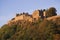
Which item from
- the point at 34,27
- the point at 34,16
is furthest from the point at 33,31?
the point at 34,16

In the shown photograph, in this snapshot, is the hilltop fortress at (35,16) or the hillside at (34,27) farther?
the hilltop fortress at (35,16)

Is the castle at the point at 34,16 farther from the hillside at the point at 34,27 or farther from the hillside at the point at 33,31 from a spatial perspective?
the hillside at the point at 33,31

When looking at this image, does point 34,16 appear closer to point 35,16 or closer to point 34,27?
point 35,16

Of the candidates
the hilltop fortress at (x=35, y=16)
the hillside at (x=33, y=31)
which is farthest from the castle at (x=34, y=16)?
the hillside at (x=33, y=31)

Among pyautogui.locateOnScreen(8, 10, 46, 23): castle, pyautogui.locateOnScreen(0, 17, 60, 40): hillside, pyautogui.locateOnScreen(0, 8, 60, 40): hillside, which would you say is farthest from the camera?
pyautogui.locateOnScreen(8, 10, 46, 23): castle

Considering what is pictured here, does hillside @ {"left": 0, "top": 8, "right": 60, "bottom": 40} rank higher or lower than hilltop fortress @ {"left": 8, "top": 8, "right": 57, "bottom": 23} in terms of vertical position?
lower

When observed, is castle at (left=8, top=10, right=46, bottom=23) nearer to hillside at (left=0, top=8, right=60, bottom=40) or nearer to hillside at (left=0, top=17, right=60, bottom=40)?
hillside at (left=0, top=8, right=60, bottom=40)

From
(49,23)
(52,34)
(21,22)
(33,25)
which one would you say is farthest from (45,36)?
(21,22)

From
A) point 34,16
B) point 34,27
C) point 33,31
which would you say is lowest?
point 33,31

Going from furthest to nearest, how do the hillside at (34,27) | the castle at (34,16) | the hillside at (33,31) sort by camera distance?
1. the castle at (34,16)
2. the hillside at (34,27)
3. the hillside at (33,31)

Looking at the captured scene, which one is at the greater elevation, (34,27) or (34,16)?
(34,16)

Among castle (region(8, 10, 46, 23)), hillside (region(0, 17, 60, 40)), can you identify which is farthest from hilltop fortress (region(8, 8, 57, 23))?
hillside (region(0, 17, 60, 40))

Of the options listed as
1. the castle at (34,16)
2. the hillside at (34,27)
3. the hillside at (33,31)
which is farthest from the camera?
the castle at (34,16)

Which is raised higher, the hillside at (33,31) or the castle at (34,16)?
the castle at (34,16)
